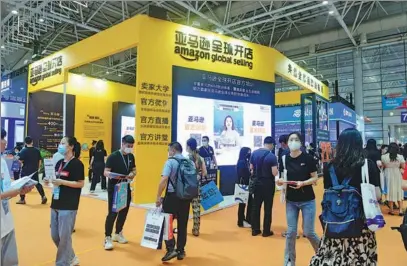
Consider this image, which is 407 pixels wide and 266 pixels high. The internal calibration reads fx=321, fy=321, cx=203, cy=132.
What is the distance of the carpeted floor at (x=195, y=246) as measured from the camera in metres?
3.23

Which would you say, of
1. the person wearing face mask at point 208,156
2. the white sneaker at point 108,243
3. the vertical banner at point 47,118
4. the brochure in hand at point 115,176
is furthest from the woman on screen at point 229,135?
the vertical banner at point 47,118

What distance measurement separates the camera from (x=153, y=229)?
9.86 feet

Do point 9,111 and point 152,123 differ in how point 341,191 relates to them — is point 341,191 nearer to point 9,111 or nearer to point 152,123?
point 152,123

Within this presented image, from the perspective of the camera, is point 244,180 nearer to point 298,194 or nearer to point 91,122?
point 298,194

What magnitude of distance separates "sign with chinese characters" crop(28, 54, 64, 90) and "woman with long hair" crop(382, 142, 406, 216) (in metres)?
7.67

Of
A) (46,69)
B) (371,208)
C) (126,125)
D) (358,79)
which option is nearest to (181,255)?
(371,208)

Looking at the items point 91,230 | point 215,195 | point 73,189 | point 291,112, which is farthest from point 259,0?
point 73,189

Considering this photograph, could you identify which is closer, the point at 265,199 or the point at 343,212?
the point at 343,212

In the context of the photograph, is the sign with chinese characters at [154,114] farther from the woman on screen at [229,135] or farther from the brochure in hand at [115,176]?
the brochure in hand at [115,176]

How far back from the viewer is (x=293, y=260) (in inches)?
110

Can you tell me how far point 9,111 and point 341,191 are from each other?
13.1 meters

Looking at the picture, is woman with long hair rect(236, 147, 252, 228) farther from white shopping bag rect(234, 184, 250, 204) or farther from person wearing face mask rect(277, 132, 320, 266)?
person wearing face mask rect(277, 132, 320, 266)

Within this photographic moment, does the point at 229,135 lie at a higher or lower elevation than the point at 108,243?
higher

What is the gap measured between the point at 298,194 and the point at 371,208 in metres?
0.91
